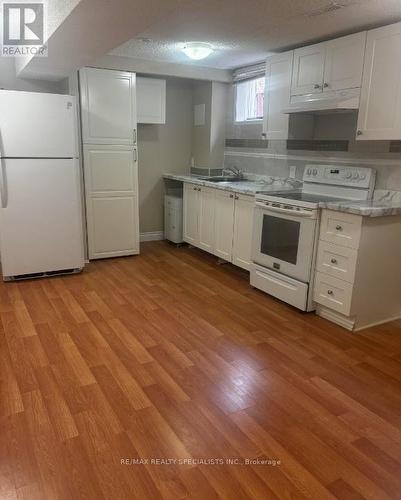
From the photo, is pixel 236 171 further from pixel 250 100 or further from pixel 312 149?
pixel 312 149

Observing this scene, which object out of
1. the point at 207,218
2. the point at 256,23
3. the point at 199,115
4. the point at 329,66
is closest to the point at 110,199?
the point at 207,218

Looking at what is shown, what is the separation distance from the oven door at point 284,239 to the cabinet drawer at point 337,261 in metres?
0.09

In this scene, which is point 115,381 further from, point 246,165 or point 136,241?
point 246,165

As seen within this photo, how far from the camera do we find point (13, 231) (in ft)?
12.2

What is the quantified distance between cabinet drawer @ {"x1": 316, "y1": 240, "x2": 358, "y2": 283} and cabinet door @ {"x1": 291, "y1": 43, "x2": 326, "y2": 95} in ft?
4.59

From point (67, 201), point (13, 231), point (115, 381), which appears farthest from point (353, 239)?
point (13, 231)

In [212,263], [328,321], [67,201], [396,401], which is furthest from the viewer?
[212,263]

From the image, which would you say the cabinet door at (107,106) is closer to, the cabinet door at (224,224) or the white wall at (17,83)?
the white wall at (17,83)

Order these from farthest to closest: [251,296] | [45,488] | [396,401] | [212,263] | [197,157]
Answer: [197,157] < [212,263] < [251,296] < [396,401] < [45,488]

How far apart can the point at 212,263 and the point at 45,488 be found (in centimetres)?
322

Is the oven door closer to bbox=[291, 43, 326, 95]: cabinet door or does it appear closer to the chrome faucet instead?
bbox=[291, 43, 326, 95]: cabinet door

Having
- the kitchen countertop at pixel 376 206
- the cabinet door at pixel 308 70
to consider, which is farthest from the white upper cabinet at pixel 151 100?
the kitchen countertop at pixel 376 206

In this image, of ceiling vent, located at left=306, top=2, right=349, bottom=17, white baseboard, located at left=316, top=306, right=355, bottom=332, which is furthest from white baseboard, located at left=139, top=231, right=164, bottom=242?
ceiling vent, located at left=306, top=2, right=349, bottom=17

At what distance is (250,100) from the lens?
4621 millimetres
